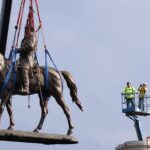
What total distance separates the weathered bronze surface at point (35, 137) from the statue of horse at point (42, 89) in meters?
0.63

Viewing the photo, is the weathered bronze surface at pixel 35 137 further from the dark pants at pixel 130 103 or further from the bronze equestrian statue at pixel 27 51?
the dark pants at pixel 130 103

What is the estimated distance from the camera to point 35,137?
79.0ft

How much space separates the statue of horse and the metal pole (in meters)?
3.15

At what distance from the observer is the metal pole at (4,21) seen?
28508 mm

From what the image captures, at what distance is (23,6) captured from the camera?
25.8m

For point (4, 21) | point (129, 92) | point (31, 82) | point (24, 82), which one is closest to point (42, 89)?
point (31, 82)

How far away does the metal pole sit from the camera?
28.5m

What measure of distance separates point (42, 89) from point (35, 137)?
1905 millimetres

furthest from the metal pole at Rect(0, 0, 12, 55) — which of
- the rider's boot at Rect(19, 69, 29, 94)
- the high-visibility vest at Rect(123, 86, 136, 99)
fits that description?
the high-visibility vest at Rect(123, 86, 136, 99)

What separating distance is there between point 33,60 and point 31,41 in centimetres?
58

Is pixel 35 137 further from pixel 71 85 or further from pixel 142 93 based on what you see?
pixel 142 93

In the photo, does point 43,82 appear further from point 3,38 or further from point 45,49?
point 3,38

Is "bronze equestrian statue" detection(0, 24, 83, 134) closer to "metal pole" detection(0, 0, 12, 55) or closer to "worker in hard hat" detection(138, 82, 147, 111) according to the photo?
"metal pole" detection(0, 0, 12, 55)

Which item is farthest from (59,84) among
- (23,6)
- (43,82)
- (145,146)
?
(145,146)
